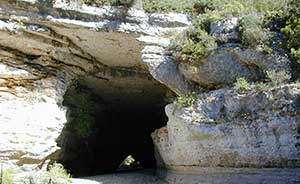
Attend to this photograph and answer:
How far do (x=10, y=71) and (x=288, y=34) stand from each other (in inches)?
332

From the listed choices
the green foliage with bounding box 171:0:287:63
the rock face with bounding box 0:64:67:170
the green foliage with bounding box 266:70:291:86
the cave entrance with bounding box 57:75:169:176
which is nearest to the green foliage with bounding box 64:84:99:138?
the cave entrance with bounding box 57:75:169:176

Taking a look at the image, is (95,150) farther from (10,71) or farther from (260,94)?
(260,94)

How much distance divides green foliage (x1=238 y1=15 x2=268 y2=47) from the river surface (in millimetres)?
3624

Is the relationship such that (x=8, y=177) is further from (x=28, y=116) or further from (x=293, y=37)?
(x=293, y=37)

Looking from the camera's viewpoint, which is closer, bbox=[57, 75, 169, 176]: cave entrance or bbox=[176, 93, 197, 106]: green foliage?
bbox=[176, 93, 197, 106]: green foliage

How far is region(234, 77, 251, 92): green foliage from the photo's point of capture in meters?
10.0

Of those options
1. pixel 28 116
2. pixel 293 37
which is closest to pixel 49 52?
pixel 28 116

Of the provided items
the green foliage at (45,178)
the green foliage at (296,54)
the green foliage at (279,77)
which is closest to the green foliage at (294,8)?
the green foliage at (296,54)

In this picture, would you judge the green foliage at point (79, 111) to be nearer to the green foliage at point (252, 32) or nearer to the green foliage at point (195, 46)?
the green foliage at point (195, 46)

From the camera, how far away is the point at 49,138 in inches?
461

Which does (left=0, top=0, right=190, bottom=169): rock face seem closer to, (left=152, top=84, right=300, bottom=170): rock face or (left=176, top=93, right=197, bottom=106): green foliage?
(left=176, top=93, right=197, bottom=106): green foliage

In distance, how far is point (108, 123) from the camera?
19.6 metres

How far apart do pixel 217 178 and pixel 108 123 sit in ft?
32.8

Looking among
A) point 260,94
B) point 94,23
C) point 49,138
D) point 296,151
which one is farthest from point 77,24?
point 296,151
